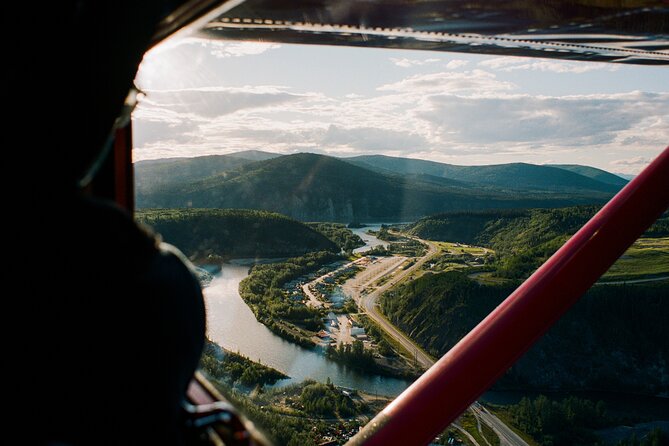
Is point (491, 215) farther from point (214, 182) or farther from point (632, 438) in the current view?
point (214, 182)

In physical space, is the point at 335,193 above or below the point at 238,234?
below

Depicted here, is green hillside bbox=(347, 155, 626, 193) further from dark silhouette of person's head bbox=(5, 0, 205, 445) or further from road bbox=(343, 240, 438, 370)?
dark silhouette of person's head bbox=(5, 0, 205, 445)

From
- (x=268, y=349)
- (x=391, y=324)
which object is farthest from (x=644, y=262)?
(x=268, y=349)

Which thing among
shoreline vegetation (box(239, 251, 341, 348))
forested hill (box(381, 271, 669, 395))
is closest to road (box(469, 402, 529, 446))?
forested hill (box(381, 271, 669, 395))

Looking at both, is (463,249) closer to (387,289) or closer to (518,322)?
(387,289)

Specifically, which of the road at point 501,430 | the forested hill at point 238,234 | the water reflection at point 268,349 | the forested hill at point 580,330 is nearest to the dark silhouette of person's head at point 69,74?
the forested hill at point 238,234

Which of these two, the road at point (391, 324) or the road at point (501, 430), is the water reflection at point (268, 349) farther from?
the road at point (501, 430)

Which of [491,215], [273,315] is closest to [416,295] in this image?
[491,215]
